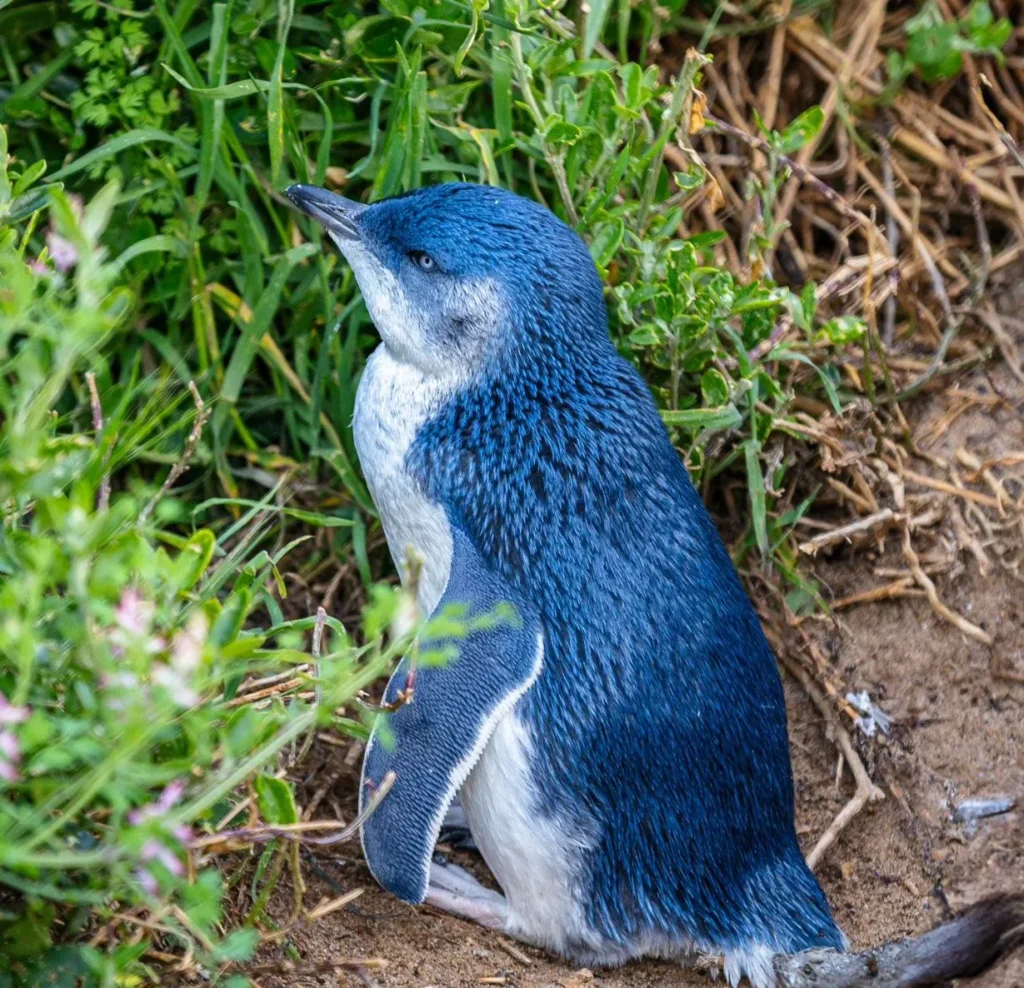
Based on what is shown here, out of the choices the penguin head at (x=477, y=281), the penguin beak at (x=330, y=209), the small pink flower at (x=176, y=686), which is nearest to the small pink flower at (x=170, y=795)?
the small pink flower at (x=176, y=686)

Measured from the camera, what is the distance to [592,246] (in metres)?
2.80

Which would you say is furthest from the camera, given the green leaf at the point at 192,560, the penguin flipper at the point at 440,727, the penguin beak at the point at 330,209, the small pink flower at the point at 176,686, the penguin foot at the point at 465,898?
the penguin beak at the point at 330,209

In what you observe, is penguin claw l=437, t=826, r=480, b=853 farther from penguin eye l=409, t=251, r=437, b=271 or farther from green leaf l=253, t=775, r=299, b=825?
penguin eye l=409, t=251, r=437, b=271

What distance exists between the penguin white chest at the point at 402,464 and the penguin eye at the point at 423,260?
0.19 metres

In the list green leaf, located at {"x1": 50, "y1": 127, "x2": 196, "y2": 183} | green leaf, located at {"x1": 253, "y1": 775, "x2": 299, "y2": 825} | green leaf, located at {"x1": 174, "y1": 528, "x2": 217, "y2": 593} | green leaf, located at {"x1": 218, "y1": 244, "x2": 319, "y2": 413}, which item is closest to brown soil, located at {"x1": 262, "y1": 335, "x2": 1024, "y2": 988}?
green leaf, located at {"x1": 253, "y1": 775, "x2": 299, "y2": 825}

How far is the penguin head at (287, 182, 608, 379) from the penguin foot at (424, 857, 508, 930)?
926 mm

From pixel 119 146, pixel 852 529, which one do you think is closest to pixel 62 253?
pixel 119 146

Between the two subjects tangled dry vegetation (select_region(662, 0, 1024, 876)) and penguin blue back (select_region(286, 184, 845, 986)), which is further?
tangled dry vegetation (select_region(662, 0, 1024, 876))

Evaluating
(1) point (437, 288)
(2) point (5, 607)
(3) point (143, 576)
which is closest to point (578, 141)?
(1) point (437, 288)

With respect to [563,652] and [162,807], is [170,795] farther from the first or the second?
[563,652]

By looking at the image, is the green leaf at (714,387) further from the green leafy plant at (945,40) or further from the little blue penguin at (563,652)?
the green leafy plant at (945,40)

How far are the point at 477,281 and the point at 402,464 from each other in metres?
0.35

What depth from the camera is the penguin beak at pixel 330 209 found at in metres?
2.67

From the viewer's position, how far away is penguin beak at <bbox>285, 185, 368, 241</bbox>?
2668 millimetres
